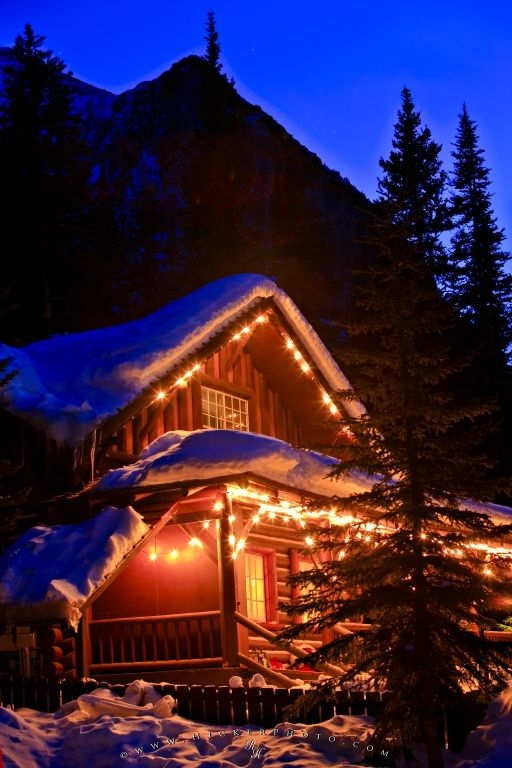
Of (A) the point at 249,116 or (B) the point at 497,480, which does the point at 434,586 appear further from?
(A) the point at 249,116

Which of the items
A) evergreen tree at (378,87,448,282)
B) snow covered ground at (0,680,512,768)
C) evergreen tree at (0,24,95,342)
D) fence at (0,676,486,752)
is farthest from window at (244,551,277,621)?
evergreen tree at (378,87,448,282)

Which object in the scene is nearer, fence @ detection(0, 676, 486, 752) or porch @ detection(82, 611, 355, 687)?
fence @ detection(0, 676, 486, 752)

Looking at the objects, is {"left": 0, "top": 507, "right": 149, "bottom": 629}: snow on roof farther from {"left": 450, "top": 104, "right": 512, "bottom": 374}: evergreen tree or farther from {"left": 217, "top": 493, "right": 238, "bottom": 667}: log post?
{"left": 450, "top": 104, "right": 512, "bottom": 374}: evergreen tree

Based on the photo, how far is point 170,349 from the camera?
16844mm

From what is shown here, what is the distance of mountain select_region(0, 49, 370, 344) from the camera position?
39.6m

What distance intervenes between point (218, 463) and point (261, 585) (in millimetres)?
5051

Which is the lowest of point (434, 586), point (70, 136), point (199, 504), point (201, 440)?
point (434, 586)

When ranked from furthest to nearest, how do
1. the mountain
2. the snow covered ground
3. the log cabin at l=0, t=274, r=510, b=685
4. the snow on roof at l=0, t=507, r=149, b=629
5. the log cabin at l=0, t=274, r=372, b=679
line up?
1. the mountain
2. the log cabin at l=0, t=274, r=372, b=679
3. the log cabin at l=0, t=274, r=510, b=685
4. the snow on roof at l=0, t=507, r=149, b=629
5. the snow covered ground

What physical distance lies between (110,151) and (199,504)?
4915 cm

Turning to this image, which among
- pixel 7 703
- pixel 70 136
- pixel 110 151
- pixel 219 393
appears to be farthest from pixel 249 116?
pixel 7 703

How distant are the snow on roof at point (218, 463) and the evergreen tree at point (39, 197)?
16.6 m

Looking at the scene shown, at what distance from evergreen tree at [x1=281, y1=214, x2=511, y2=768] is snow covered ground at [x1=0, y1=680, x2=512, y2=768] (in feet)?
1.60

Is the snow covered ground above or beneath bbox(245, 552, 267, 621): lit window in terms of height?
beneath

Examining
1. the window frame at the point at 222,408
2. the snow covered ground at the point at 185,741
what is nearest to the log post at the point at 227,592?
the snow covered ground at the point at 185,741
